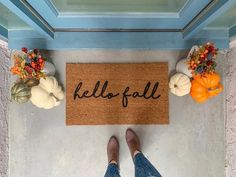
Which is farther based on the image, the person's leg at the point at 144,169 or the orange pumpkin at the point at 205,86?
the orange pumpkin at the point at 205,86

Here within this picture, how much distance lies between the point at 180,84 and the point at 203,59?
0.69ft

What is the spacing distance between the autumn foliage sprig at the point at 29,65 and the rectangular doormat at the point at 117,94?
257mm

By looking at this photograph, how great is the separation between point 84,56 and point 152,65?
1.49 ft

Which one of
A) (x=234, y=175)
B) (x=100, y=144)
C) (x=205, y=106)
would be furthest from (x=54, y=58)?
(x=234, y=175)

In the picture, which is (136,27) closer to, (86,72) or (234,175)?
(86,72)

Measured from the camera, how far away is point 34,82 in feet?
5.51

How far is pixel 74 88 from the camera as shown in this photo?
1.86 metres

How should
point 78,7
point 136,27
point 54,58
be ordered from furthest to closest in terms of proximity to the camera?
point 54,58
point 136,27
point 78,7

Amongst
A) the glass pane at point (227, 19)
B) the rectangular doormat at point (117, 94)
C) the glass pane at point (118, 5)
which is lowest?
the rectangular doormat at point (117, 94)

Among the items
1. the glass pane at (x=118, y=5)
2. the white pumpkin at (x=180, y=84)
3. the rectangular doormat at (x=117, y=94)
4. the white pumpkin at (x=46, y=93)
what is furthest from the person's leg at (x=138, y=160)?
the glass pane at (x=118, y=5)

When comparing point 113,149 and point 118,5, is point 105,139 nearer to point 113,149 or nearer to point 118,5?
point 113,149

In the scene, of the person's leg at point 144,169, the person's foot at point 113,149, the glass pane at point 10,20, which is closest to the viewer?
the glass pane at point 10,20

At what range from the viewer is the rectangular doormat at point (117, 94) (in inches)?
73.4

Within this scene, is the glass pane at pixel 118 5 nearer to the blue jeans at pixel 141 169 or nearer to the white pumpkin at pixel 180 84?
the white pumpkin at pixel 180 84
